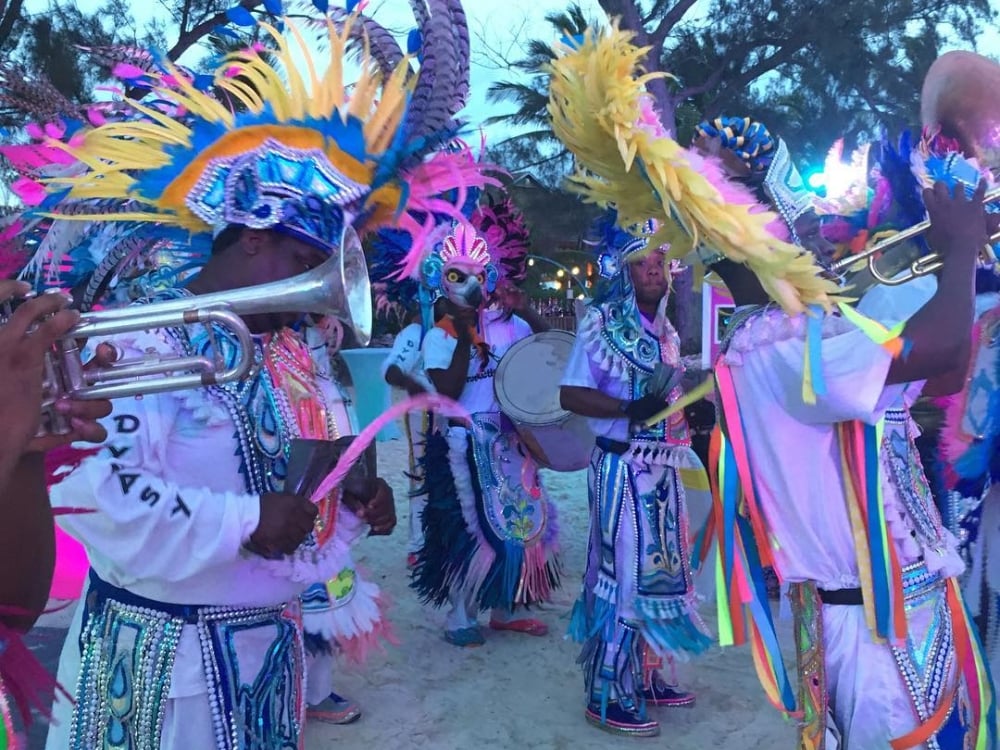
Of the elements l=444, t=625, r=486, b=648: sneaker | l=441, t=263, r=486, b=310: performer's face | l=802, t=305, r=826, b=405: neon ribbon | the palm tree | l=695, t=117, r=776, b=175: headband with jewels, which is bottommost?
l=444, t=625, r=486, b=648: sneaker

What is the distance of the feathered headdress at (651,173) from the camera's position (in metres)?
2.01

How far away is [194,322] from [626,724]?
3045 mm

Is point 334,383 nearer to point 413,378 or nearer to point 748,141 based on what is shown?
point 748,141

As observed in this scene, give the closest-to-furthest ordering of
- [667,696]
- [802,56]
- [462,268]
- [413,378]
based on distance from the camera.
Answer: [667,696] → [462,268] → [413,378] → [802,56]

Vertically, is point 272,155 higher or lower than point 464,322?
higher

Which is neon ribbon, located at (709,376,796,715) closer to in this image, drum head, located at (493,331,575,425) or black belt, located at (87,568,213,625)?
black belt, located at (87,568,213,625)

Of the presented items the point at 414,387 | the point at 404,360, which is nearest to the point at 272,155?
the point at 414,387

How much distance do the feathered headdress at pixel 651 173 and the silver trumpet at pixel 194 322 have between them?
0.68m

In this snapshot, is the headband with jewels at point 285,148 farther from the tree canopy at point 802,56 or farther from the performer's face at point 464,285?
the tree canopy at point 802,56

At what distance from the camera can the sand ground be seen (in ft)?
12.9

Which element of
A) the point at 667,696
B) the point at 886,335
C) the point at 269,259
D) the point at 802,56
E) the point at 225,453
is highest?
the point at 802,56

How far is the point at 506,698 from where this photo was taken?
4.40 meters

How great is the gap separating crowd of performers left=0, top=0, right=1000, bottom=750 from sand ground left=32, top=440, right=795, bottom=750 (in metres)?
1.58

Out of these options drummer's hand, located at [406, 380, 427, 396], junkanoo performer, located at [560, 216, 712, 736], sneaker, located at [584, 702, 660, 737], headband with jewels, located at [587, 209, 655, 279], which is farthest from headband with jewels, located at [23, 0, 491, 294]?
drummer's hand, located at [406, 380, 427, 396]
